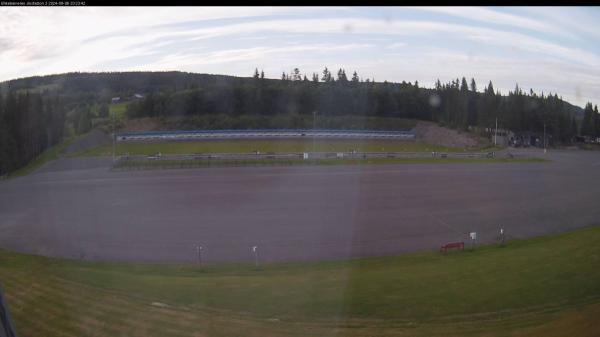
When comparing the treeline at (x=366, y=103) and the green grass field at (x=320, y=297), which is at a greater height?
the treeline at (x=366, y=103)

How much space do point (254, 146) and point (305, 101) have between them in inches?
512

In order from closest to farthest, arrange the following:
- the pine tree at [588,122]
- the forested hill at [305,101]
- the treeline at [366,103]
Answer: the forested hill at [305,101], the treeline at [366,103], the pine tree at [588,122]

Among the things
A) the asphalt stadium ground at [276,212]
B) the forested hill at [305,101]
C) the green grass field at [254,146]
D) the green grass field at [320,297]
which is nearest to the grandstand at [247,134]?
the green grass field at [254,146]

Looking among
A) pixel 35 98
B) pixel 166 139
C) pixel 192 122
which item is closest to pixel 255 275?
pixel 35 98

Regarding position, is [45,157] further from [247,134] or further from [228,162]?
[247,134]

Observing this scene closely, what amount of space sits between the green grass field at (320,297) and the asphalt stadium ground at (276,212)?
43.4 inches

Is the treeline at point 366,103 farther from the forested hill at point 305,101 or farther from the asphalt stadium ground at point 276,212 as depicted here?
the asphalt stadium ground at point 276,212

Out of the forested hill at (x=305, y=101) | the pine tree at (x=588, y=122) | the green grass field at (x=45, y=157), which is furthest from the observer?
the pine tree at (x=588, y=122)

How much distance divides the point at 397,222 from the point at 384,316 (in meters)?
6.25

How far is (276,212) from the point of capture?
1245cm

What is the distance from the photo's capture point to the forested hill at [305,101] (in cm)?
3594

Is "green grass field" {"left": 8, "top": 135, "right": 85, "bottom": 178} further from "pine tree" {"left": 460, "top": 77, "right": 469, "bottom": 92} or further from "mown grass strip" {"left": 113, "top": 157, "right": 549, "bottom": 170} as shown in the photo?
"pine tree" {"left": 460, "top": 77, "right": 469, "bottom": 92}

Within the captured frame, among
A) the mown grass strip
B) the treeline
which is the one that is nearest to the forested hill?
the treeline

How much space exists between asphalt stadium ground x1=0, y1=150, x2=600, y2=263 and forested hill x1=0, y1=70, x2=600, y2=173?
16.3 meters
